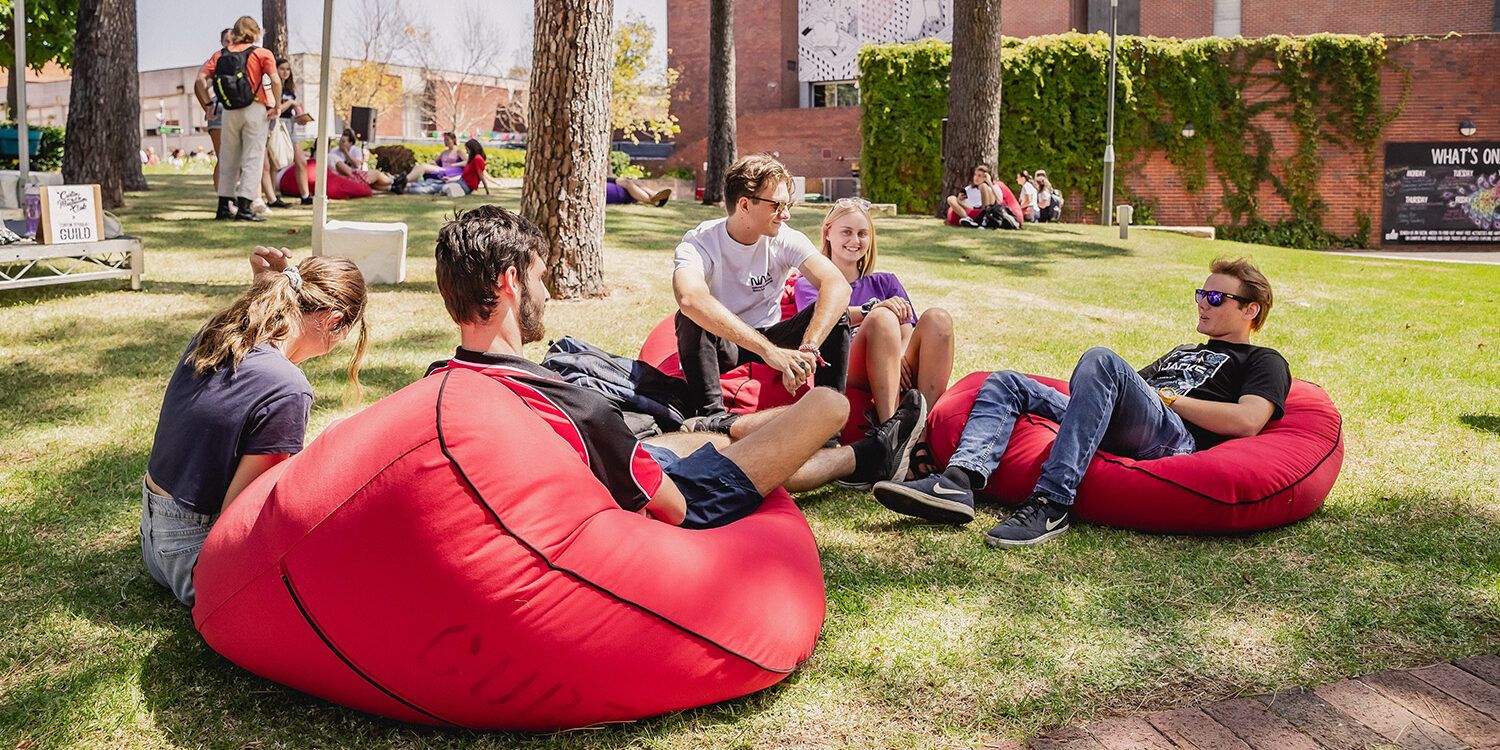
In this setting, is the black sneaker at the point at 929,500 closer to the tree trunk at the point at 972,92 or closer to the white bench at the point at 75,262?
the white bench at the point at 75,262

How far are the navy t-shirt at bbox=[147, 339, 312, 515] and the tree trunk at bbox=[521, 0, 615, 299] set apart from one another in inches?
190

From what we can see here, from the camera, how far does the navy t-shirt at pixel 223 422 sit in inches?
120

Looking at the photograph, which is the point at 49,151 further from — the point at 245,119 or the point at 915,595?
the point at 915,595

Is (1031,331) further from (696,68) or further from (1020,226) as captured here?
(696,68)

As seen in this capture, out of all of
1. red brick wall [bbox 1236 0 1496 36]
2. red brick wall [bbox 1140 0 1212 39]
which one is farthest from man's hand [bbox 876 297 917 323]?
red brick wall [bbox 1236 0 1496 36]

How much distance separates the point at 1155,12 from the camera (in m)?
35.8

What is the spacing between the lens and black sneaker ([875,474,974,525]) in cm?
407

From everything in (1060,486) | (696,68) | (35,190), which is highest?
(696,68)

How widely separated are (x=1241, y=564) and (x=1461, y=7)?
37.5 meters

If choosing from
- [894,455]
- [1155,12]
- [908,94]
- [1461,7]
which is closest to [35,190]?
[894,455]

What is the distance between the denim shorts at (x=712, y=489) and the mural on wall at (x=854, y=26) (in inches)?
1572

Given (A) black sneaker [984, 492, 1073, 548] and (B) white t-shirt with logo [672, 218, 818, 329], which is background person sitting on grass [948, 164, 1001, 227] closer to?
(B) white t-shirt with logo [672, 218, 818, 329]

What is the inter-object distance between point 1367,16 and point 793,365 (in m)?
36.6

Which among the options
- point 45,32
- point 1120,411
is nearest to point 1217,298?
point 1120,411
